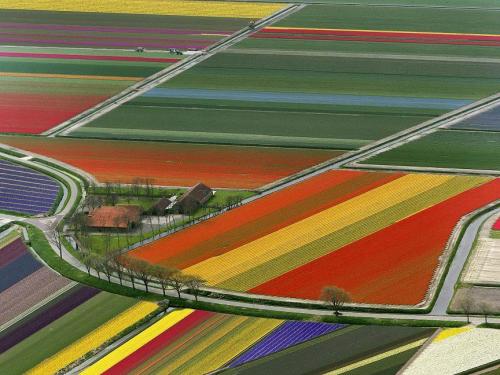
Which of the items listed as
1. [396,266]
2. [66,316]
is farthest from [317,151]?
[66,316]

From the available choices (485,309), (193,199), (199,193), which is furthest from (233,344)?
(199,193)

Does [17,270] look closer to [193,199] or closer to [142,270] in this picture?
[142,270]

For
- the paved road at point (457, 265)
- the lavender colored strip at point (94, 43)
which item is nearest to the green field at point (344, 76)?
the lavender colored strip at point (94, 43)

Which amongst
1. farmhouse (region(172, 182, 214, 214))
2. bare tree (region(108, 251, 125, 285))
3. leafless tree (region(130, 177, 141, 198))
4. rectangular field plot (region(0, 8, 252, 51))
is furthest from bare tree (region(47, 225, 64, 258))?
rectangular field plot (region(0, 8, 252, 51))

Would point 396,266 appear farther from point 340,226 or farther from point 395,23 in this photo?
point 395,23

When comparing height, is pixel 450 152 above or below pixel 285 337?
above

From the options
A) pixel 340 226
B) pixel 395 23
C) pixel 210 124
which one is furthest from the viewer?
pixel 395 23
